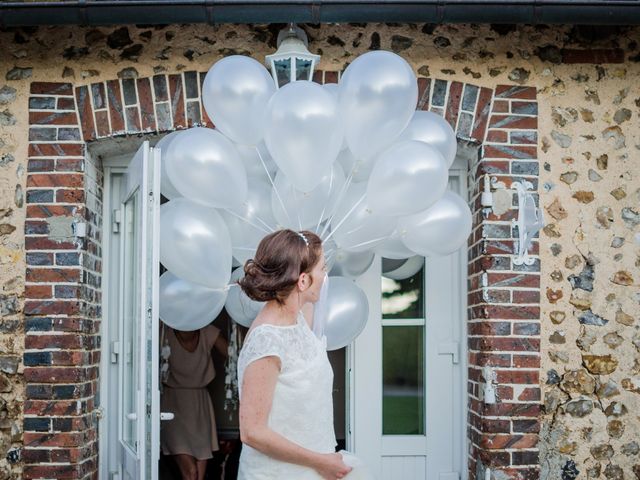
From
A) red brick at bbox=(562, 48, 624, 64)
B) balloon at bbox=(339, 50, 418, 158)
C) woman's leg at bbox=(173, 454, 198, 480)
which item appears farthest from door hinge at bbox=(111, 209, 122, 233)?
red brick at bbox=(562, 48, 624, 64)

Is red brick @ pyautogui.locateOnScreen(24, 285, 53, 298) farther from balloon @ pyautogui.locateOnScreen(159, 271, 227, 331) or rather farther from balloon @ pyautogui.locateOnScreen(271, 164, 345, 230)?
balloon @ pyautogui.locateOnScreen(271, 164, 345, 230)

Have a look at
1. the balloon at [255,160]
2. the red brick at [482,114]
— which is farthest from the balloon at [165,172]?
the red brick at [482,114]

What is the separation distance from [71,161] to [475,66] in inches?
75.9

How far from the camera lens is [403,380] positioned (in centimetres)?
407

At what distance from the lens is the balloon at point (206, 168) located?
296 cm

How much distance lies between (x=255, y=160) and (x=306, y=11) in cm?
73

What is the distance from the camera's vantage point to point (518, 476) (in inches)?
145

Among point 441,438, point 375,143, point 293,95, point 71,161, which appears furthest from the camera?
point 441,438

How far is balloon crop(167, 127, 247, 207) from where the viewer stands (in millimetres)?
2961

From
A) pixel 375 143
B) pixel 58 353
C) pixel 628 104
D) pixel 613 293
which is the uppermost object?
pixel 628 104

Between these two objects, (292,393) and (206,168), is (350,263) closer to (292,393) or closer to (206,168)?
(206,168)

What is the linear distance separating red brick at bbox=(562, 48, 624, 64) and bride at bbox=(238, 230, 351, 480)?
6.51 ft

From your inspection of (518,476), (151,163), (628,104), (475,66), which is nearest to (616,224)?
(628,104)

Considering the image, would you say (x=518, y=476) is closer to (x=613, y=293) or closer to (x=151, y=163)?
(x=613, y=293)
